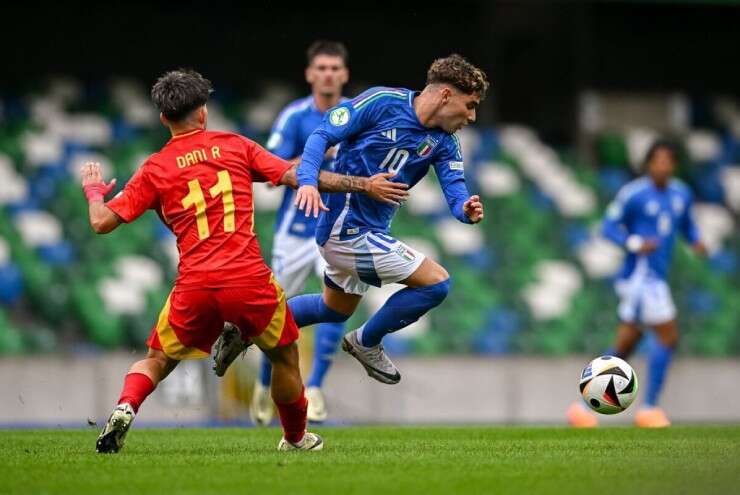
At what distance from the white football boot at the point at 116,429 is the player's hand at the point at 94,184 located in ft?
3.66

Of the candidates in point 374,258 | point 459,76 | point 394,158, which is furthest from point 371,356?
point 459,76

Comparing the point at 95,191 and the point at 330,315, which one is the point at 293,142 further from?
the point at 95,191

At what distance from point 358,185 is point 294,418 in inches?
53.0

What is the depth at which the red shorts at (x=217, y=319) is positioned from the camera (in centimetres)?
701

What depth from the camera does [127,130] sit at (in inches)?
782

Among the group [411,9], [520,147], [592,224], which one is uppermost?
[411,9]

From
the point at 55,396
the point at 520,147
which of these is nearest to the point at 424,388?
the point at 55,396

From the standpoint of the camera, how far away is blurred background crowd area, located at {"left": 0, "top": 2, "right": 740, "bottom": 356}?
17375mm

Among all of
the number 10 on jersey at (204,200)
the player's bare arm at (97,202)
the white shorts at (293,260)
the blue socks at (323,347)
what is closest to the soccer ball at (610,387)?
the blue socks at (323,347)

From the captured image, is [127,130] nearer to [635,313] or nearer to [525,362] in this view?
[525,362]

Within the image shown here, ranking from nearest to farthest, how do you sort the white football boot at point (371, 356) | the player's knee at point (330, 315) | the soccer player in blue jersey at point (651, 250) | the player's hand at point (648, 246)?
the white football boot at point (371, 356) → the player's knee at point (330, 315) → the player's hand at point (648, 246) → the soccer player in blue jersey at point (651, 250)

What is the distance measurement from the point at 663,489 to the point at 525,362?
1148 cm

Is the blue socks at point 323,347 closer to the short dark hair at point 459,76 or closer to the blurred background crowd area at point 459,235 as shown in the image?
the short dark hair at point 459,76

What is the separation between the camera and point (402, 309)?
8.23m
